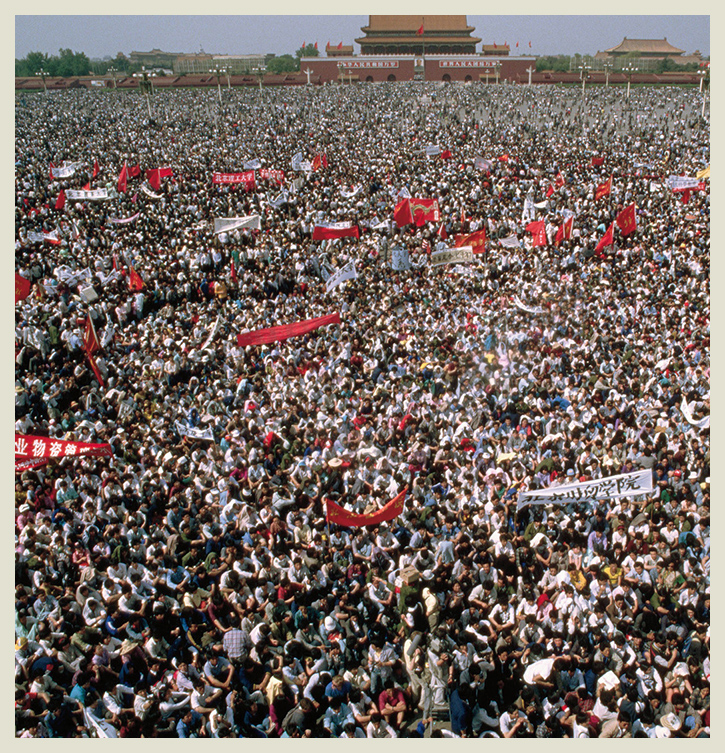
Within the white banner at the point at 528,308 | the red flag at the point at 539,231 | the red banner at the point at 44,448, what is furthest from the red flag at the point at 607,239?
the red banner at the point at 44,448

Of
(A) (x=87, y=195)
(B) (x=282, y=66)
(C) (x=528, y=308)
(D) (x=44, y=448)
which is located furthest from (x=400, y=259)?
(B) (x=282, y=66)

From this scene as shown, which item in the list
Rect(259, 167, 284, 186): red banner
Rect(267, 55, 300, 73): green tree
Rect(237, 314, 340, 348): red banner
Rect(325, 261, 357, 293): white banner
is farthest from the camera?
Rect(267, 55, 300, 73): green tree

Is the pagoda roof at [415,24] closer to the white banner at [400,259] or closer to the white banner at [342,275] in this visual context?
the white banner at [400,259]

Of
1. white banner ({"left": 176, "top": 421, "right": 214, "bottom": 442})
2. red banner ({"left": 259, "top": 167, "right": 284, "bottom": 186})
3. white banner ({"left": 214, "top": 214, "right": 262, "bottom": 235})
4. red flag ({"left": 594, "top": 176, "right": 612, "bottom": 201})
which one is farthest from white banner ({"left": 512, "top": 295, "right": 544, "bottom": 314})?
red banner ({"left": 259, "top": 167, "right": 284, "bottom": 186})

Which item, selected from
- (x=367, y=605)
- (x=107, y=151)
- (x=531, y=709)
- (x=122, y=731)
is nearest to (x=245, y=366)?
(x=367, y=605)

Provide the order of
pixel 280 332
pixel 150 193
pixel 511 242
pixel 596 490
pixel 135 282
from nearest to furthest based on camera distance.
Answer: pixel 596 490
pixel 280 332
pixel 135 282
pixel 511 242
pixel 150 193

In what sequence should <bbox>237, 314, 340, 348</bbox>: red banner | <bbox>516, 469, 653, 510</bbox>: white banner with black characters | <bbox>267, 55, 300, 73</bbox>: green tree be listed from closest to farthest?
1. <bbox>516, 469, 653, 510</bbox>: white banner with black characters
2. <bbox>237, 314, 340, 348</bbox>: red banner
3. <bbox>267, 55, 300, 73</bbox>: green tree

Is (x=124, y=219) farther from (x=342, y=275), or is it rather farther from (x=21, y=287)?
(x=342, y=275)

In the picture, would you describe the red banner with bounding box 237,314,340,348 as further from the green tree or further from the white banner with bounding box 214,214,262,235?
the green tree
